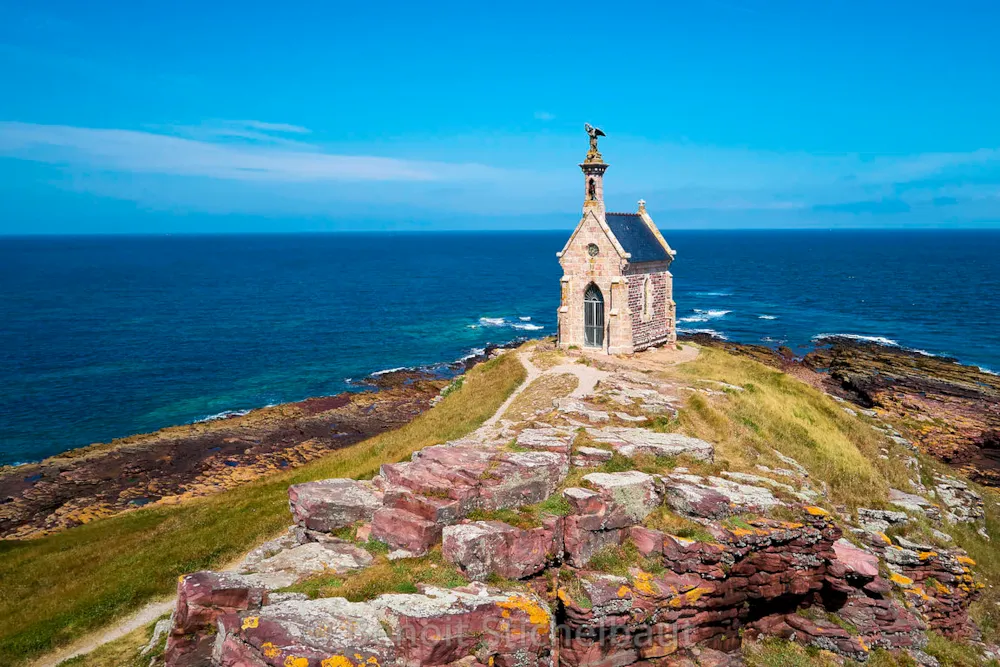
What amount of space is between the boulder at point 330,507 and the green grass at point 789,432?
12265mm

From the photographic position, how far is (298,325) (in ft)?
298

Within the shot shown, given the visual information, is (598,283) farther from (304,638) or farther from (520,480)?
(304,638)

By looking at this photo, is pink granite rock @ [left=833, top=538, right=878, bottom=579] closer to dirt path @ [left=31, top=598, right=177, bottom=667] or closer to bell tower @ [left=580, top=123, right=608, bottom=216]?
dirt path @ [left=31, top=598, right=177, bottom=667]

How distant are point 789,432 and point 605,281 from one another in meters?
14.9

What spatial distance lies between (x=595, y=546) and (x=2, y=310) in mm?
115825

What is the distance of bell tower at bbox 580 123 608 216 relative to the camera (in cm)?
4059

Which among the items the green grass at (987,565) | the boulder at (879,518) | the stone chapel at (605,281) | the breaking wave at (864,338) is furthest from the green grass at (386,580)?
the breaking wave at (864,338)

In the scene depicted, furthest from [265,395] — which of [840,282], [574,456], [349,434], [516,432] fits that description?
[840,282]

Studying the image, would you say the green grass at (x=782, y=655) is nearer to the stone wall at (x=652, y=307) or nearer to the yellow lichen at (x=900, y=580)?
the yellow lichen at (x=900, y=580)

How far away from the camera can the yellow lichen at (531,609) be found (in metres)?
14.1

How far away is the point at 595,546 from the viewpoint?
56.1 feet

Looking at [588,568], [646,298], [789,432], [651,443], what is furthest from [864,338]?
[588,568]

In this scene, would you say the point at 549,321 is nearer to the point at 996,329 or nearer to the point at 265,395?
the point at 265,395

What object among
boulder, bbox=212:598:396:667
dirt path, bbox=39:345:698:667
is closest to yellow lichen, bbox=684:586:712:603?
A: boulder, bbox=212:598:396:667
